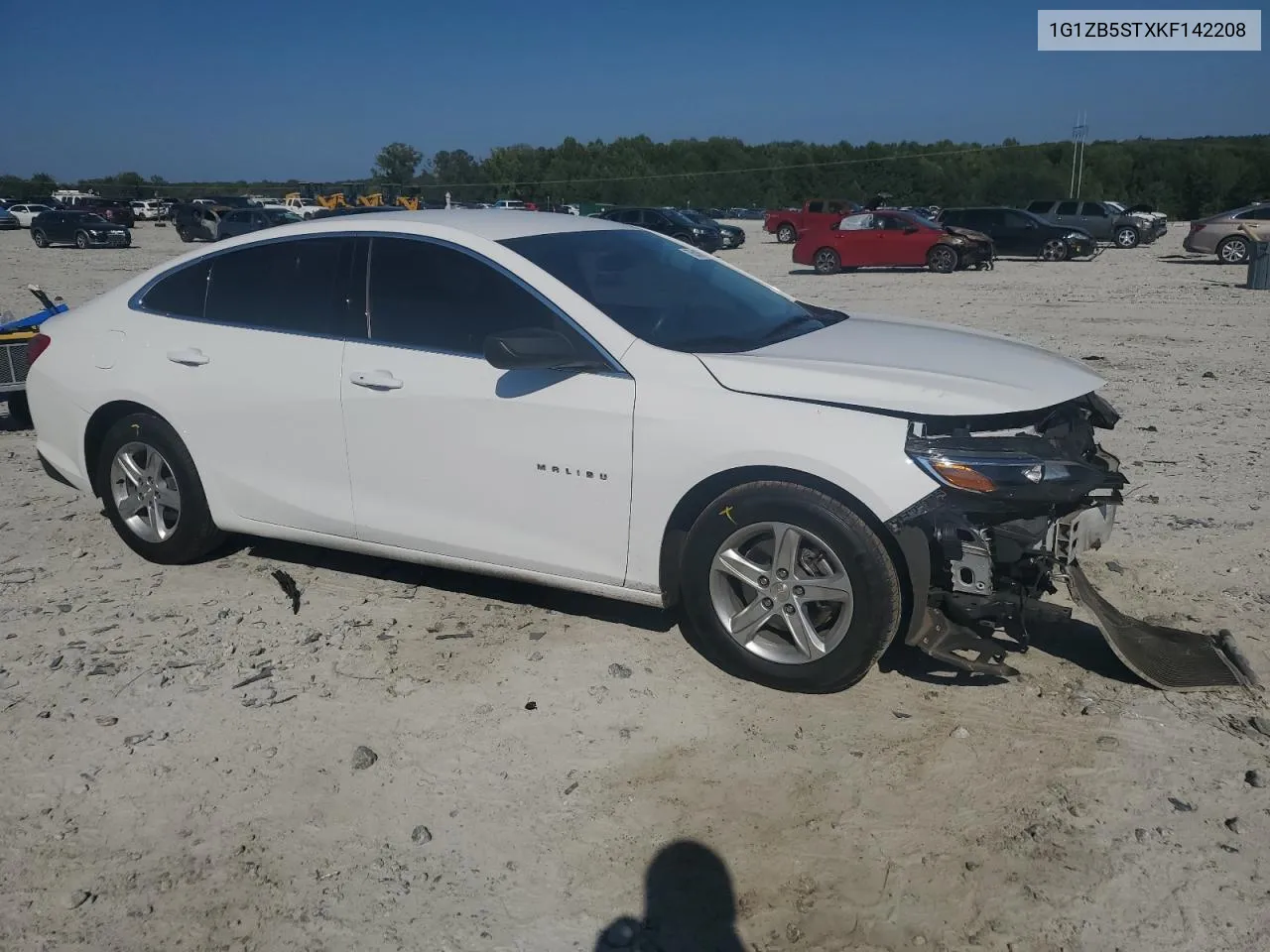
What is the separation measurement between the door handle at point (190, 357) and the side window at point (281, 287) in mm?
179

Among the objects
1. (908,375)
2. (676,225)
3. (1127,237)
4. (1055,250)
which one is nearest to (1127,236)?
(1127,237)

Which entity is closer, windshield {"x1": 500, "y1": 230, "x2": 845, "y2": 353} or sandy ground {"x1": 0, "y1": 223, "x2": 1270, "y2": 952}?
sandy ground {"x1": 0, "y1": 223, "x2": 1270, "y2": 952}

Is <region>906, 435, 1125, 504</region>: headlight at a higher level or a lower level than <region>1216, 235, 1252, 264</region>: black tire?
lower

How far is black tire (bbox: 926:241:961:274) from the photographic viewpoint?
85.6 feet

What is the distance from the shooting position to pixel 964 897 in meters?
2.93

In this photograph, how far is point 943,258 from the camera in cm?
2619

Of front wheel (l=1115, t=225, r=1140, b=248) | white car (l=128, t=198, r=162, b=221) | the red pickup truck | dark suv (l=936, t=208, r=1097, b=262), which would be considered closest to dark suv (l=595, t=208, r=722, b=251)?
the red pickup truck

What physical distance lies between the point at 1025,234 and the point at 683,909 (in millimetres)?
29334

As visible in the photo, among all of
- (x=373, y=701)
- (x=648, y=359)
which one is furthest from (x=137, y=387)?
(x=648, y=359)

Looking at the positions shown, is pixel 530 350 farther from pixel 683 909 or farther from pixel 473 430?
pixel 683 909

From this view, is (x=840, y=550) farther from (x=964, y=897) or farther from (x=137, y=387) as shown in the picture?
(x=137, y=387)

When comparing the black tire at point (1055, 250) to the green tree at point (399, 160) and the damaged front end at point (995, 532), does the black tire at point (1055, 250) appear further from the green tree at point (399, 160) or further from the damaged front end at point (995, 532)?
the green tree at point (399, 160)

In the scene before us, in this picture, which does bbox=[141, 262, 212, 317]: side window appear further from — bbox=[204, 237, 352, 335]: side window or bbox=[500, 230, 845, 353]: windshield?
bbox=[500, 230, 845, 353]: windshield

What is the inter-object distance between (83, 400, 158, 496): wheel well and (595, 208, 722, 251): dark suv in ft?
93.5
